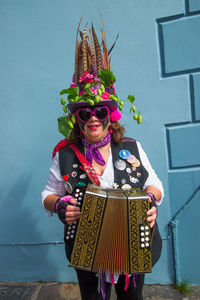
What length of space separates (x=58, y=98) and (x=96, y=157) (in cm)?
115

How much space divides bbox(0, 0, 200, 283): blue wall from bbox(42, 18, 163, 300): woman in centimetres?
81

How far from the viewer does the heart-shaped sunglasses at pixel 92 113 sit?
57.6 inches

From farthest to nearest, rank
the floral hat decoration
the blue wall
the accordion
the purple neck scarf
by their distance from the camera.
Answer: the blue wall
the purple neck scarf
the floral hat decoration
the accordion

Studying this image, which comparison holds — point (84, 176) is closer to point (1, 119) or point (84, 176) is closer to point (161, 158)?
point (161, 158)

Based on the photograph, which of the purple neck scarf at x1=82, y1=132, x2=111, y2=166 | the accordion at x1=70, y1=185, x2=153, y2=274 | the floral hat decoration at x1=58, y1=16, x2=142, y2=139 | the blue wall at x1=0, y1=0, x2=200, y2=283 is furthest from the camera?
the blue wall at x1=0, y1=0, x2=200, y2=283

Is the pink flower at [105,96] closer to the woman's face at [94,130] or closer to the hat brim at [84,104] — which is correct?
the hat brim at [84,104]

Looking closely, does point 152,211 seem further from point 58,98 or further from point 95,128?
point 58,98

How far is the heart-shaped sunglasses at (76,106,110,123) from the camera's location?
146cm

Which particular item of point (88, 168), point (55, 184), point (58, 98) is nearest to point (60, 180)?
point (55, 184)

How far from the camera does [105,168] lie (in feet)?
5.06

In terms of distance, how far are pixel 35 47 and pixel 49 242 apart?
221cm

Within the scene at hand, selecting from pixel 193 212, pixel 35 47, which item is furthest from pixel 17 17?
pixel 193 212

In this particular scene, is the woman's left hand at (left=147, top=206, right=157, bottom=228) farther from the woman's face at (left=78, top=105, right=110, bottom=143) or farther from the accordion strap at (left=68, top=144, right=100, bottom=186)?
the woman's face at (left=78, top=105, right=110, bottom=143)

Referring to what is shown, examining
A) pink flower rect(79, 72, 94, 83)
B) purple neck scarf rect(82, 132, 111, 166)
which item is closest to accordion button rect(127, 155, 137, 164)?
A: purple neck scarf rect(82, 132, 111, 166)
